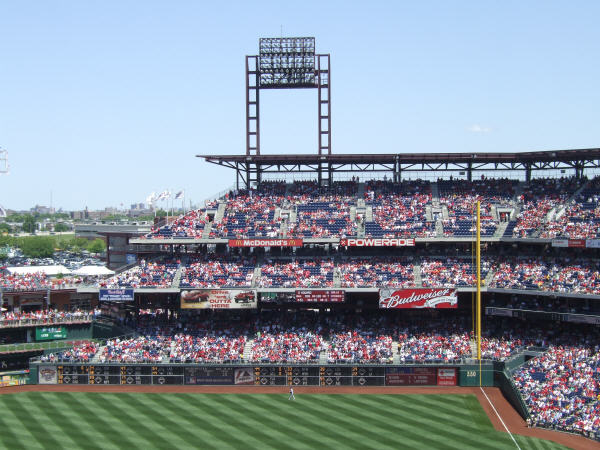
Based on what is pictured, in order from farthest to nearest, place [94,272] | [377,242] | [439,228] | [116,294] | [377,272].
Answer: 1. [94,272]
2. [439,228]
3. [377,242]
4. [377,272]
5. [116,294]

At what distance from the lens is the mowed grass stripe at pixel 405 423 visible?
30.6 meters

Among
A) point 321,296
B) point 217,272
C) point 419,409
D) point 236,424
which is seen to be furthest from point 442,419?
point 217,272

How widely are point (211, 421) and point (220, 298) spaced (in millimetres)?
11833

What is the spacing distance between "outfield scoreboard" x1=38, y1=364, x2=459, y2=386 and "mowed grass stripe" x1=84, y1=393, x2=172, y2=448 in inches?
93.8

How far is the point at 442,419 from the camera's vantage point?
3419 cm

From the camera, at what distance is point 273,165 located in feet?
178

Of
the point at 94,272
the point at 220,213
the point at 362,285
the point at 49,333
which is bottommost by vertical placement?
the point at 49,333

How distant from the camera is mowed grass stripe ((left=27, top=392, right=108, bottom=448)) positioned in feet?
103

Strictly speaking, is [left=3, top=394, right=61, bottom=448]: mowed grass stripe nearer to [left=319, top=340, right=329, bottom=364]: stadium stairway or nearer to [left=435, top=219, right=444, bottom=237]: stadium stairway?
[left=319, top=340, right=329, bottom=364]: stadium stairway

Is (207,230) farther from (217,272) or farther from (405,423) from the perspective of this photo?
(405,423)

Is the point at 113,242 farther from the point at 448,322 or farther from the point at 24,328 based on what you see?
the point at 448,322

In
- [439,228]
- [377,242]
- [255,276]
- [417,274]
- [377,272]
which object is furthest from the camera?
[439,228]

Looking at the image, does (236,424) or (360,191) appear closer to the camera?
(236,424)

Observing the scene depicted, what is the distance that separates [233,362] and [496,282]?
18.2 metres
